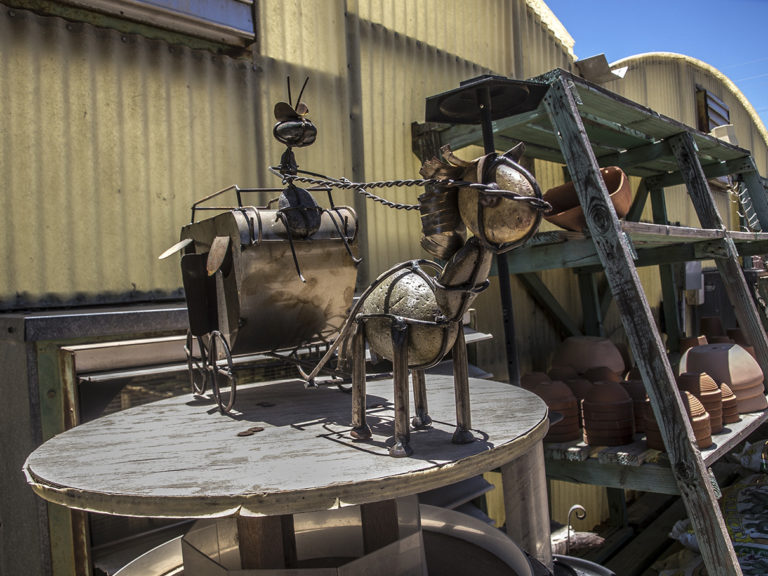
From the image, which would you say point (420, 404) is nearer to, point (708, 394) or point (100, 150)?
point (100, 150)

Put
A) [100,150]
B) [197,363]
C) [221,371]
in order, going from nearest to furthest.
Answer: [221,371], [197,363], [100,150]

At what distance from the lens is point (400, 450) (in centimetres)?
116

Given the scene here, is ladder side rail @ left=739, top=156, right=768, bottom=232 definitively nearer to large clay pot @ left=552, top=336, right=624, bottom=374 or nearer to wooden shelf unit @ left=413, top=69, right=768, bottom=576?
wooden shelf unit @ left=413, top=69, right=768, bottom=576

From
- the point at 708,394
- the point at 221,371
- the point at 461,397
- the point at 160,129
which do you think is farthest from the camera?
the point at 708,394

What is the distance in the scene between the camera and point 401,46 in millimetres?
3406

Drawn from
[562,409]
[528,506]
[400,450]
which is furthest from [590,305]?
[400,450]

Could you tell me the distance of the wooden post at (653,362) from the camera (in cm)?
218

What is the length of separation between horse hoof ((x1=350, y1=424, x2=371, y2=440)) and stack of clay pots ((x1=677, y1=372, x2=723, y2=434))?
2.04m

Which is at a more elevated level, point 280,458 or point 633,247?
point 633,247

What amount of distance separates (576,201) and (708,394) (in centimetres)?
114

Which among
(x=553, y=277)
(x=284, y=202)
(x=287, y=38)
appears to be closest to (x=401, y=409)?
(x=284, y=202)

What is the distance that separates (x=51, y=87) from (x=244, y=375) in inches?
51.8

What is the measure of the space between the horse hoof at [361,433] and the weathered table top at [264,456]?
2 cm

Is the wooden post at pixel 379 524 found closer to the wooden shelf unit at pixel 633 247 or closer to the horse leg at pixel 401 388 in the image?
the horse leg at pixel 401 388
